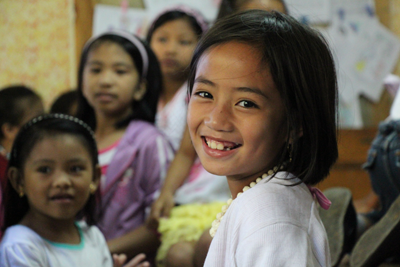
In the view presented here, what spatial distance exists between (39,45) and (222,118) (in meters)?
2.68

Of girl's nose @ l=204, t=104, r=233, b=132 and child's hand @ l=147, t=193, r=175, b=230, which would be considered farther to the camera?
child's hand @ l=147, t=193, r=175, b=230

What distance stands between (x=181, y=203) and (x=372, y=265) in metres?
0.58

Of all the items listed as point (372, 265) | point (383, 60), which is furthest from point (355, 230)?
point (383, 60)

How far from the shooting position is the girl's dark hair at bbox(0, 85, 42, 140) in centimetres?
192

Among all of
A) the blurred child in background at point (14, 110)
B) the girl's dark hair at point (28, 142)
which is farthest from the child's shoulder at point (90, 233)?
the blurred child in background at point (14, 110)

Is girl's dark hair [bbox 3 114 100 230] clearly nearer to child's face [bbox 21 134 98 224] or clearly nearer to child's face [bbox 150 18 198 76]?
child's face [bbox 21 134 98 224]

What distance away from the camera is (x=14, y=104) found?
6.41 ft

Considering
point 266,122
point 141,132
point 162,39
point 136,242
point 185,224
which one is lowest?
point 136,242

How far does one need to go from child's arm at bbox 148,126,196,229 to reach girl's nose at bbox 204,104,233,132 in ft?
2.38

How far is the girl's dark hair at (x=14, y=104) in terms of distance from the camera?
192cm

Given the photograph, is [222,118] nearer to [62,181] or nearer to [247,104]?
[247,104]

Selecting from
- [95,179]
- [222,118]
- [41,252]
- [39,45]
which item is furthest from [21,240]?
[39,45]

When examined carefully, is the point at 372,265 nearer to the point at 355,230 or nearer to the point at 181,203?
the point at 355,230

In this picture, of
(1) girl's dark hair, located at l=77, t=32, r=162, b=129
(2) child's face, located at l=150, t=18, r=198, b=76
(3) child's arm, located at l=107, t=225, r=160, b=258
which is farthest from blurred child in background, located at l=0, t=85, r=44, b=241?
(3) child's arm, located at l=107, t=225, r=160, b=258
